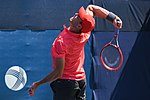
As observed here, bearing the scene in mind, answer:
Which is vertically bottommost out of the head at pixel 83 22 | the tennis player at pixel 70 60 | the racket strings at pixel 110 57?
the racket strings at pixel 110 57

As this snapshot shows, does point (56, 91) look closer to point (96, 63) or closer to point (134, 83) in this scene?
point (96, 63)

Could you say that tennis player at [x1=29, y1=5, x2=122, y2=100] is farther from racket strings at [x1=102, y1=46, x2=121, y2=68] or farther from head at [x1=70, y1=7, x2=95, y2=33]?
racket strings at [x1=102, y1=46, x2=121, y2=68]

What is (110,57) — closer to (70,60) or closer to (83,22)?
(70,60)

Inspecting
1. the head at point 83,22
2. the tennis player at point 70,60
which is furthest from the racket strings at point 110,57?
the head at point 83,22

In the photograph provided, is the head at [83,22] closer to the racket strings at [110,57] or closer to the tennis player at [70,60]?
the tennis player at [70,60]

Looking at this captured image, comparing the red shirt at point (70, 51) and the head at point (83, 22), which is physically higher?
the head at point (83, 22)

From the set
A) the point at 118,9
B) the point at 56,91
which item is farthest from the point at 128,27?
the point at 56,91

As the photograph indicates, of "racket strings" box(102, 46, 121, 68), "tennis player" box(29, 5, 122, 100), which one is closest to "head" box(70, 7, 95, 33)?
"tennis player" box(29, 5, 122, 100)

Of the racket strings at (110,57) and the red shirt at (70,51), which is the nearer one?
the red shirt at (70,51)

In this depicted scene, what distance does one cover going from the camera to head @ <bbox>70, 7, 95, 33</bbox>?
362cm

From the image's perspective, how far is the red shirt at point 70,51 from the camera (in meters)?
3.61

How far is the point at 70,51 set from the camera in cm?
370

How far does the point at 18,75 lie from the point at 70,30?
253cm

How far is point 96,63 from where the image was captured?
250 inches
